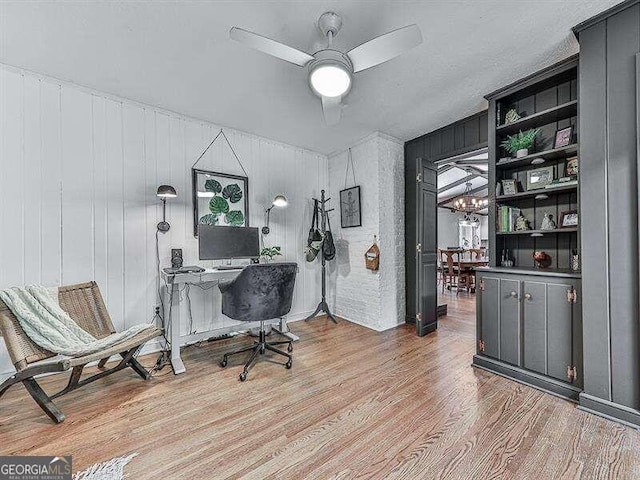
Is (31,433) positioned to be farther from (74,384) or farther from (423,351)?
→ (423,351)

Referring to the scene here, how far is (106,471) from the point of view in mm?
1346

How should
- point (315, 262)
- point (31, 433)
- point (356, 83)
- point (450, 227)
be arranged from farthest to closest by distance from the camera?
point (450, 227), point (315, 262), point (356, 83), point (31, 433)

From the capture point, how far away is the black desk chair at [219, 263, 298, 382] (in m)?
2.31

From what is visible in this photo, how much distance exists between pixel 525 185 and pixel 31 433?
4.13 m

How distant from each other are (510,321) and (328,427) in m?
1.72

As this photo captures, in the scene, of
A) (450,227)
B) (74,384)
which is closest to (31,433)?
(74,384)

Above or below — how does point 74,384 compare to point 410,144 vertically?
below

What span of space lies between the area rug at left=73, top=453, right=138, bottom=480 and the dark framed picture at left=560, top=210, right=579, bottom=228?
3331 millimetres

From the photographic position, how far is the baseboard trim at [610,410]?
1632 millimetres

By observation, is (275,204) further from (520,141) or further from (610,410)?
(610,410)

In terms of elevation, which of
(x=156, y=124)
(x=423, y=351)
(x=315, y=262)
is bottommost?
(x=423, y=351)

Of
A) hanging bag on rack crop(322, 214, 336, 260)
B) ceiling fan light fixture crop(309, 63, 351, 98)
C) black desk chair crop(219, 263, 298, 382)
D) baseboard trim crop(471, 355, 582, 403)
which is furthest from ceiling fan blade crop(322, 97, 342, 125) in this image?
baseboard trim crop(471, 355, 582, 403)

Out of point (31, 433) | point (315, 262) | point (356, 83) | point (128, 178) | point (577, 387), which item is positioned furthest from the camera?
point (315, 262)

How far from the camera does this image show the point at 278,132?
3541mm
